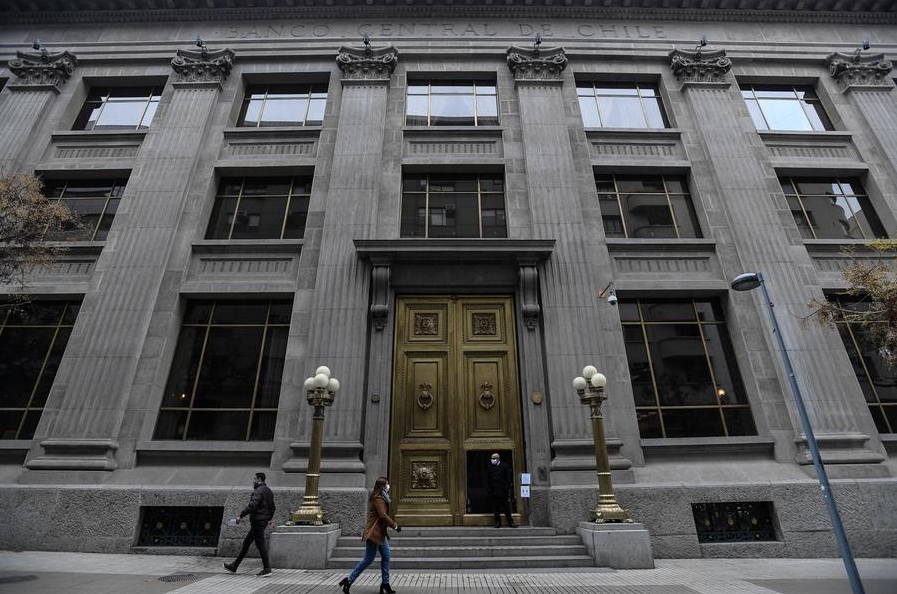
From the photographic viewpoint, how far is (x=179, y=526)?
10.7m

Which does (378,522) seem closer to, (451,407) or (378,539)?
(378,539)

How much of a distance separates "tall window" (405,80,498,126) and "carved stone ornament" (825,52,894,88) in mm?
12980

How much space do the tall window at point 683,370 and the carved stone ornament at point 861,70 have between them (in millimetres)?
11326

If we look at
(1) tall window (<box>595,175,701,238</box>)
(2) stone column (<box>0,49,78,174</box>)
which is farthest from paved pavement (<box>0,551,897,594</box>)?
(2) stone column (<box>0,49,78,174</box>)

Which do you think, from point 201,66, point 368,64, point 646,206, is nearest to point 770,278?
point 646,206

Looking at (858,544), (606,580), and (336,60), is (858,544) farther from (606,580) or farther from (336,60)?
(336,60)

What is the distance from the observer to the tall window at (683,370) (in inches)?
487

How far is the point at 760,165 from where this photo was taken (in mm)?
15344

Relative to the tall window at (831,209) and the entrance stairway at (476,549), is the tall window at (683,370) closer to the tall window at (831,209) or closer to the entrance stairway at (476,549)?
the entrance stairway at (476,549)

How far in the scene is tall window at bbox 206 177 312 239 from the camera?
14.7 metres

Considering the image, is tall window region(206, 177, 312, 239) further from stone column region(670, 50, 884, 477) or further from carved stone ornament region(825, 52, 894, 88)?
carved stone ornament region(825, 52, 894, 88)

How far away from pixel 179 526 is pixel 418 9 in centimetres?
1897

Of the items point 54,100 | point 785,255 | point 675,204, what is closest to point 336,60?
point 54,100

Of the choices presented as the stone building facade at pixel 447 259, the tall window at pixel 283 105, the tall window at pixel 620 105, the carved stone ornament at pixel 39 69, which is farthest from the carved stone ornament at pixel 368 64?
the carved stone ornament at pixel 39 69
